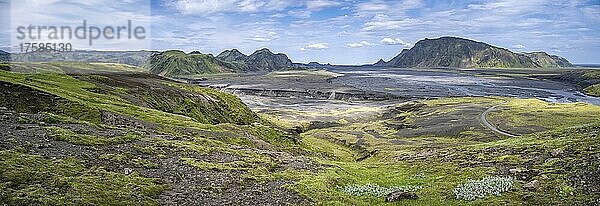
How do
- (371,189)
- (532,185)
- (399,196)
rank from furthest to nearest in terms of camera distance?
(371,189), (532,185), (399,196)

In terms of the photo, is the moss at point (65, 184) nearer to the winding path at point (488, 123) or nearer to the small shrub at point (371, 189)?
the small shrub at point (371, 189)

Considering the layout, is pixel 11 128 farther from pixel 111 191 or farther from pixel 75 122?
pixel 111 191

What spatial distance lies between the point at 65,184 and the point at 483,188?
20.9 metres

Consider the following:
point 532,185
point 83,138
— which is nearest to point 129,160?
point 83,138

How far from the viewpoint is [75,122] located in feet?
122

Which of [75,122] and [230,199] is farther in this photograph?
[75,122]

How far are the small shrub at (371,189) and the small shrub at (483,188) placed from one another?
9.29 ft

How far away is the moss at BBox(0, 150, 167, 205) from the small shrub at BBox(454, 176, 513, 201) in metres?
15.6

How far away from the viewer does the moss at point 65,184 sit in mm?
18308

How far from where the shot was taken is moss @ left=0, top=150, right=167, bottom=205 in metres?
18.3

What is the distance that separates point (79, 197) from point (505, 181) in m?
21.7

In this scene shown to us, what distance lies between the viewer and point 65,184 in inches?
806

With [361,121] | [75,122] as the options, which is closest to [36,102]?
[75,122]

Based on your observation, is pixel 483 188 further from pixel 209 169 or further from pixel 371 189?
pixel 209 169
